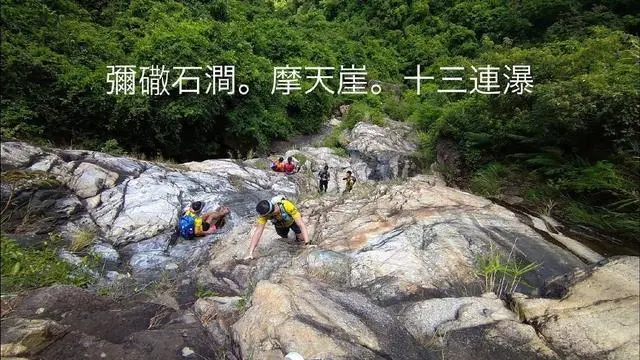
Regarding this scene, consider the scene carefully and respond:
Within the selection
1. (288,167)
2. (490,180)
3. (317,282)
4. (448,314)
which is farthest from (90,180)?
(490,180)

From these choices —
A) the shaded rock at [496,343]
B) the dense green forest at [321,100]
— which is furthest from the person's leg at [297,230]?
the dense green forest at [321,100]

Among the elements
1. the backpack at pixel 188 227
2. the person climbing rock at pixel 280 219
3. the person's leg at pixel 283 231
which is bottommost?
the backpack at pixel 188 227

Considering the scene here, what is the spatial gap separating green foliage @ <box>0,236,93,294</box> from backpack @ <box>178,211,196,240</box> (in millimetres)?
2282

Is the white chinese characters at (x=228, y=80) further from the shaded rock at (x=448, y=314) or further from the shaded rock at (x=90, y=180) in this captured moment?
the shaded rock at (x=448, y=314)

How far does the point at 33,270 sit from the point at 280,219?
3.40 m

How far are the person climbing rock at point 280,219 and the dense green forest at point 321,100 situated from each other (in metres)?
4.79

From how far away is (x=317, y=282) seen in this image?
5277 millimetres

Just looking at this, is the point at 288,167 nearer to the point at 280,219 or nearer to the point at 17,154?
the point at 280,219

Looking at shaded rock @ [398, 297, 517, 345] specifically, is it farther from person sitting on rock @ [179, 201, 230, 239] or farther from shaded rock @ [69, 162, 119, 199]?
shaded rock @ [69, 162, 119, 199]

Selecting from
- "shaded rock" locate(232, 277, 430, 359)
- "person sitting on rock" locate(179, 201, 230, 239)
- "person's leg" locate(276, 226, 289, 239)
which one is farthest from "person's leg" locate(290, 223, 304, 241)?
"person sitting on rock" locate(179, 201, 230, 239)

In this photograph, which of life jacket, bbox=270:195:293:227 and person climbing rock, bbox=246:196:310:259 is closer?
person climbing rock, bbox=246:196:310:259

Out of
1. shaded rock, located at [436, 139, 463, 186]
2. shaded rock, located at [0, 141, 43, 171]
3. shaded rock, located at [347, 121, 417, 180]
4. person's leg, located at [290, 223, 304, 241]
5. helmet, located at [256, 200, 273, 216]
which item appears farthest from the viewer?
shaded rock, located at [347, 121, 417, 180]

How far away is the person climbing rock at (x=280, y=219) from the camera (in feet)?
21.6

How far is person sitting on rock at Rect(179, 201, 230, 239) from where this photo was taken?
28.2 ft
